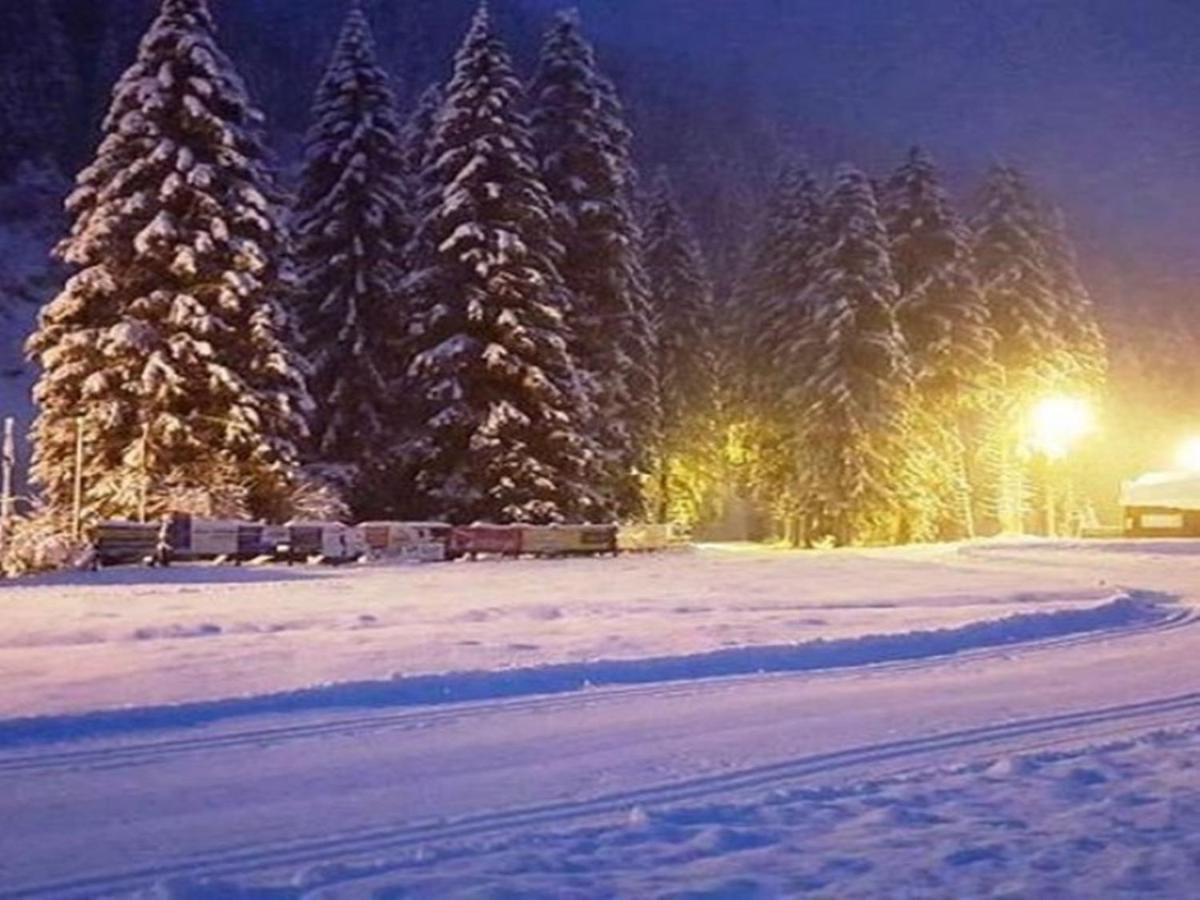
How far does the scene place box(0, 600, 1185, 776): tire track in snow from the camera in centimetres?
962

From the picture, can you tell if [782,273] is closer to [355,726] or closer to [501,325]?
[501,325]

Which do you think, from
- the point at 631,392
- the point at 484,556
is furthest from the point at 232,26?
the point at 484,556

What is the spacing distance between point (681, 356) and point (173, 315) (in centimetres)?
2605

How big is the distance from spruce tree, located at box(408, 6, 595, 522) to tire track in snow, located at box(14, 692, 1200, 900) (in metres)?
25.0

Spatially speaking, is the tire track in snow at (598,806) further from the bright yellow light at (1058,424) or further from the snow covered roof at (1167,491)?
the snow covered roof at (1167,491)

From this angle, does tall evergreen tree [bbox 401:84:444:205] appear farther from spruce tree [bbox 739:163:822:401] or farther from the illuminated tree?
the illuminated tree

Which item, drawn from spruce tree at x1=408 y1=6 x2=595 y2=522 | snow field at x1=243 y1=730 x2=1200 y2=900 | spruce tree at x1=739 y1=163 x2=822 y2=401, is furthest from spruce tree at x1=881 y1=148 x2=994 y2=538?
snow field at x1=243 y1=730 x2=1200 y2=900

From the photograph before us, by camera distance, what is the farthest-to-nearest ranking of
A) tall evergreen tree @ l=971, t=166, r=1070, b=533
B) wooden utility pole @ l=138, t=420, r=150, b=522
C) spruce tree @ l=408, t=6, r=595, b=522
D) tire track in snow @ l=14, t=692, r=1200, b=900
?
1. tall evergreen tree @ l=971, t=166, r=1070, b=533
2. spruce tree @ l=408, t=6, r=595, b=522
3. wooden utility pole @ l=138, t=420, r=150, b=522
4. tire track in snow @ l=14, t=692, r=1200, b=900

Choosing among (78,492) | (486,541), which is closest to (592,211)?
(486,541)

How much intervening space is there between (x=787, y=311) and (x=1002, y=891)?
46945 mm

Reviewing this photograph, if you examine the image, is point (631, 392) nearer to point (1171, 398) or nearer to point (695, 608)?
point (695, 608)

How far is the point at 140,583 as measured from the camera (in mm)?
24656

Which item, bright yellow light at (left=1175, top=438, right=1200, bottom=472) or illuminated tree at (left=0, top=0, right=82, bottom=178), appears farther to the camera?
illuminated tree at (left=0, top=0, right=82, bottom=178)

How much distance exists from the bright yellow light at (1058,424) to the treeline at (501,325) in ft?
5.21
